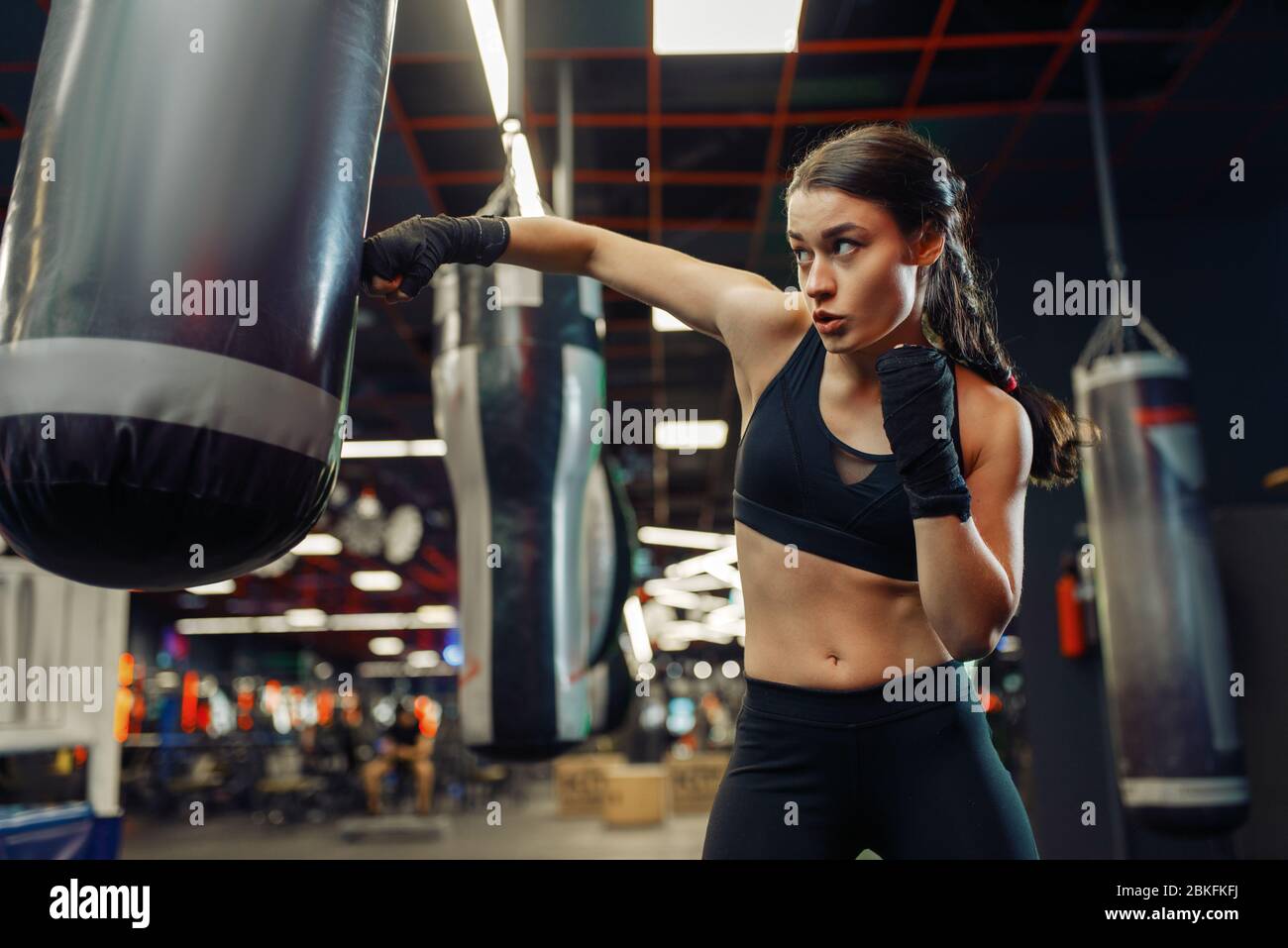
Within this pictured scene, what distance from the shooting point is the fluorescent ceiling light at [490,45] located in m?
3.71

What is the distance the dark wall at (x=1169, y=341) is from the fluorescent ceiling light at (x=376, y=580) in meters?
12.3

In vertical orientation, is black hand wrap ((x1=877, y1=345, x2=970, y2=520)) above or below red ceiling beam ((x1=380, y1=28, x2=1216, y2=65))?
below

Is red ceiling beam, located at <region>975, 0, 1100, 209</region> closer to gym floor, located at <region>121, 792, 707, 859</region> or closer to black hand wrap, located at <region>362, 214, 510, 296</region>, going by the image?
black hand wrap, located at <region>362, 214, 510, 296</region>

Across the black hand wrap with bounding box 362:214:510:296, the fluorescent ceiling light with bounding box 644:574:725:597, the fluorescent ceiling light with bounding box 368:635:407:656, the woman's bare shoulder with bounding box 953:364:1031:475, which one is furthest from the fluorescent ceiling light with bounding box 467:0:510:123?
the fluorescent ceiling light with bounding box 368:635:407:656

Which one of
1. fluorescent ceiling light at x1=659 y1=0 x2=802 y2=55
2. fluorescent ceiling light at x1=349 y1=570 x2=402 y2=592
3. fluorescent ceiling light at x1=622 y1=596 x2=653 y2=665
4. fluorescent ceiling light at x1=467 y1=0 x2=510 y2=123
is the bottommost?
fluorescent ceiling light at x1=622 y1=596 x2=653 y2=665

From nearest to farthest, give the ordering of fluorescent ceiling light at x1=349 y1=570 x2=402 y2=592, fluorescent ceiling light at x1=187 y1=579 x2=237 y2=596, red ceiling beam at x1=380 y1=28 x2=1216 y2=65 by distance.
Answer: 1. red ceiling beam at x1=380 y1=28 x2=1216 y2=65
2. fluorescent ceiling light at x1=187 y1=579 x2=237 y2=596
3. fluorescent ceiling light at x1=349 y1=570 x2=402 y2=592

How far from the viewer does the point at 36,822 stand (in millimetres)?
3529

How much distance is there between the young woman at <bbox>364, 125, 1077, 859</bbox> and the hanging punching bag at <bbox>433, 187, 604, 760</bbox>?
53.3 inches

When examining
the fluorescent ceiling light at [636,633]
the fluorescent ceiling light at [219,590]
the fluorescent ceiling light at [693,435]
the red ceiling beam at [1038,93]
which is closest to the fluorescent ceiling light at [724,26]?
the red ceiling beam at [1038,93]

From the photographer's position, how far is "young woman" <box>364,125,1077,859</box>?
124cm

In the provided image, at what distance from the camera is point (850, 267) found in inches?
49.0

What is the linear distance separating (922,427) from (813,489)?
0.67 feet

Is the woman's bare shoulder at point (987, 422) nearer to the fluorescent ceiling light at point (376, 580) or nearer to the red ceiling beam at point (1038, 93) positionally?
the red ceiling beam at point (1038, 93)

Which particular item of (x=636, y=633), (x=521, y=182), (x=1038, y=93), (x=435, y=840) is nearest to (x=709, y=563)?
(x=636, y=633)
